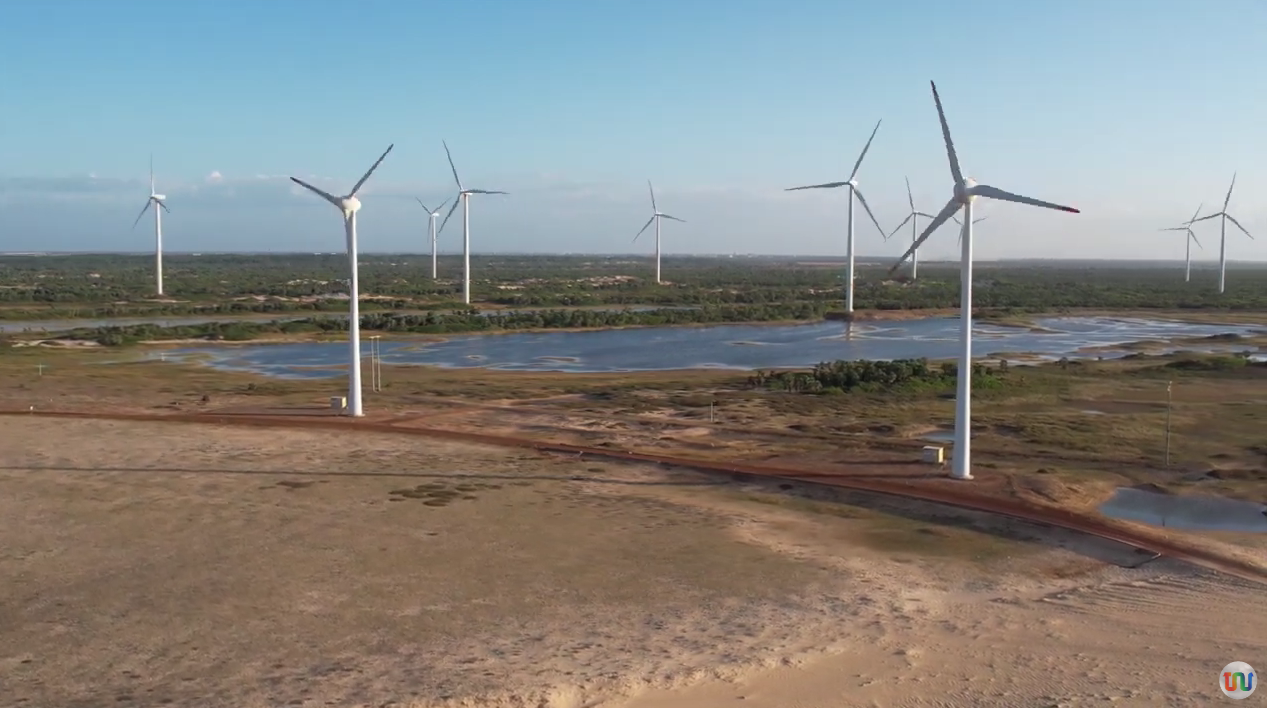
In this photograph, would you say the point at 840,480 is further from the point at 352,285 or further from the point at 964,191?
the point at 352,285

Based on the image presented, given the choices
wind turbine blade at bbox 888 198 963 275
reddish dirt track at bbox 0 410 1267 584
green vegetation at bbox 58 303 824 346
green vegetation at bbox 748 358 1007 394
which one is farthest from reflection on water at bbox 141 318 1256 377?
wind turbine blade at bbox 888 198 963 275

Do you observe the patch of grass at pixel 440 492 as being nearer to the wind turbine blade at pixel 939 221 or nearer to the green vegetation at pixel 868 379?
the wind turbine blade at pixel 939 221

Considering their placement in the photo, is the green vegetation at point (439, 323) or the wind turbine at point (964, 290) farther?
the green vegetation at point (439, 323)

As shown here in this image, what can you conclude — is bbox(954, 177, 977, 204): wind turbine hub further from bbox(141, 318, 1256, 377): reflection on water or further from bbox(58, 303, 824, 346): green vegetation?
bbox(58, 303, 824, 346): green vegetation

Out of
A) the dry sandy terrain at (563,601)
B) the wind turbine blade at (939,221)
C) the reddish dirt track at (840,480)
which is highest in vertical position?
the wind turbine blade at (939,221)

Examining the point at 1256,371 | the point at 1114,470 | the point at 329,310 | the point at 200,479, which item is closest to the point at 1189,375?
the point at 1256,371

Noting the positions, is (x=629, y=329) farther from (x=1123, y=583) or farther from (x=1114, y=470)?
(x=1123, y=583)

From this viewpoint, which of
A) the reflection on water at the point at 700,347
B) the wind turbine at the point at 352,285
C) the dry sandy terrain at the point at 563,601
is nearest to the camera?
the dry sandy terrain at the point at 563,601

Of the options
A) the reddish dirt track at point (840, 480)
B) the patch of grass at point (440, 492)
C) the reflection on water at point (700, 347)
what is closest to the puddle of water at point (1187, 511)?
the reddish dirt track at point (840, 480)
